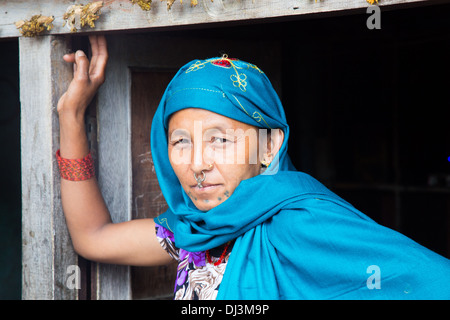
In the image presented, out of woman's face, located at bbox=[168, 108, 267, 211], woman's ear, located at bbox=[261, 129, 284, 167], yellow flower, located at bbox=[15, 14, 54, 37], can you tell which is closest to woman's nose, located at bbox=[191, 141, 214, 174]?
woman's face, located at bbox=[168, 108, 267, 211]

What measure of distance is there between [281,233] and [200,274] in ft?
1.24

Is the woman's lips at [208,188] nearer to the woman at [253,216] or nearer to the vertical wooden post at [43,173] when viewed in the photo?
the woman at [253,216]

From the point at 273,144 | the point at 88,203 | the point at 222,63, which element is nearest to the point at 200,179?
the point at 273,144

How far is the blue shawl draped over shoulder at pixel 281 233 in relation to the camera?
1.52 metres

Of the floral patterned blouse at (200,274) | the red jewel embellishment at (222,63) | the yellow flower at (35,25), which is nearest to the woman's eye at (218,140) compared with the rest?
the red jewel embellishment at (222,63)

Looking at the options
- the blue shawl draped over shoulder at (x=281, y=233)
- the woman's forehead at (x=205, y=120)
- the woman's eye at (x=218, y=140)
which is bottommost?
the blue shawl draped over shoulder at (x=281, y=233)

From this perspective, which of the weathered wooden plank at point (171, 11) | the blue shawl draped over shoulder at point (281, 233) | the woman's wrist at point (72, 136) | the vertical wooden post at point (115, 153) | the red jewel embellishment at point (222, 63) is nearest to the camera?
the blue shawl draped over shoulder at point (281, 233)

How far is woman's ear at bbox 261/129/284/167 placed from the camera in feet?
6.02

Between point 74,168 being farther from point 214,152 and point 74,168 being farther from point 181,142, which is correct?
point 214,152

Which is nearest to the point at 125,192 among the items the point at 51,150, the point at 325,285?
the point at 51,150

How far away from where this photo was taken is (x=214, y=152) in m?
1.72

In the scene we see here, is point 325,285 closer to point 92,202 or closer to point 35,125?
point 92,202

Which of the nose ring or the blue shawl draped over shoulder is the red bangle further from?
the nose ring

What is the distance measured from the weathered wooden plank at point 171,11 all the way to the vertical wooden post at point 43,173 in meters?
0.12
